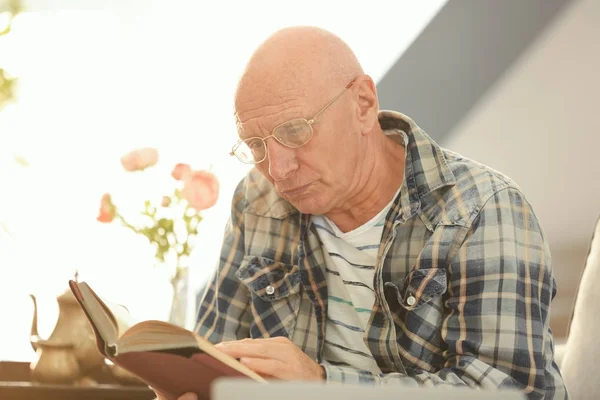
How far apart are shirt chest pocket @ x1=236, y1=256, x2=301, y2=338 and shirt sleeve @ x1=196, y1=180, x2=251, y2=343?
0.05 meters

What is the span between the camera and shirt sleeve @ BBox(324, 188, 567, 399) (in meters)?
1.32

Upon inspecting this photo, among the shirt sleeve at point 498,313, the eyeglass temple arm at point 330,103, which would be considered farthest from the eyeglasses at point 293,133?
the shirt sleeve at point 498,313

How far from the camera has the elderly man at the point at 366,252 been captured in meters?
1.34

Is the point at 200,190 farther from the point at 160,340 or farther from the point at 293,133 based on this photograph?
the point at 160,340

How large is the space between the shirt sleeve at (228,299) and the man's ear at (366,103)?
1.16 feet

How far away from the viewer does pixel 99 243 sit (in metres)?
2.35

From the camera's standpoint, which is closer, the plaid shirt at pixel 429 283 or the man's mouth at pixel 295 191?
the plaid shirt at pixel 429 283

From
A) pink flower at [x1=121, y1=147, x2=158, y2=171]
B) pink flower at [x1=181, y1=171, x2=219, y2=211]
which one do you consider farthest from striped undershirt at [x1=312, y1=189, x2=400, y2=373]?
pink flower at [x1=121, y1=147, x2=158, y2=171]

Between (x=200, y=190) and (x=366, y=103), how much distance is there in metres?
0.50

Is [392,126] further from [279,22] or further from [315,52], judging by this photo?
[279,22]

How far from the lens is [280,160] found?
4.73 feet

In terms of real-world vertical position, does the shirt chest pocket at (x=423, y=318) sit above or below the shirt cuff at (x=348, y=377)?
above

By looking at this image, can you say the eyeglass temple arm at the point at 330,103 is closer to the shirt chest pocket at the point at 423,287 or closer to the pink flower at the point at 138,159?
the shirt chest pocket at the point at 423,287

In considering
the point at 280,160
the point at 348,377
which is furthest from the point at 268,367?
the point at 280,160
